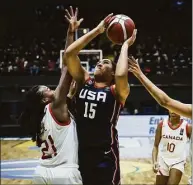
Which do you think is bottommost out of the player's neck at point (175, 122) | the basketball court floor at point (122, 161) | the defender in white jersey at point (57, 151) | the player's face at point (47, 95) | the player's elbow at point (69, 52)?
the basketball court floor at point (122, 161)

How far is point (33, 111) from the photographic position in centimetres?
352

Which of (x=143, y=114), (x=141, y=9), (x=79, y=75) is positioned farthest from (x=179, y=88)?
(x=79, y=75)

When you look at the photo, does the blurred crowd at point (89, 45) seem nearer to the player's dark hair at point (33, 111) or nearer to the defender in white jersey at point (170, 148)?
the defender in white jersey at point (170, 148)

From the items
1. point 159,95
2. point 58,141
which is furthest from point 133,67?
point 58,141

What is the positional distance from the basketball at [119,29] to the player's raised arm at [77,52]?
11 cm

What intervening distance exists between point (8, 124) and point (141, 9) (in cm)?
770

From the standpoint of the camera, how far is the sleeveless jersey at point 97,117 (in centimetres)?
346

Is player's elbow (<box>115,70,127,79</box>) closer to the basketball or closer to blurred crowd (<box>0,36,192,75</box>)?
the basketball

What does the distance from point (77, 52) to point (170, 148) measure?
307 centimetres

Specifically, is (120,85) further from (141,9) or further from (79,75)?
(141,9)

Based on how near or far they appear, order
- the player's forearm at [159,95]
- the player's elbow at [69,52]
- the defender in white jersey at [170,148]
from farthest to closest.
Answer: the defender in white jersey at [170,148], the player's elbow at [69,52], the player's forearm at [159,95]

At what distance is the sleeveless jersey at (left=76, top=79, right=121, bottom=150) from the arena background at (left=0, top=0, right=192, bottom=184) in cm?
619

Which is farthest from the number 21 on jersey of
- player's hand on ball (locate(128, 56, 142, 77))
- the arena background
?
the arena background

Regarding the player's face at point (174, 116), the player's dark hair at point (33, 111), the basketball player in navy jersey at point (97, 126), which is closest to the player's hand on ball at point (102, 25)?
the basketball player in navy jersey at point (97, 126)
